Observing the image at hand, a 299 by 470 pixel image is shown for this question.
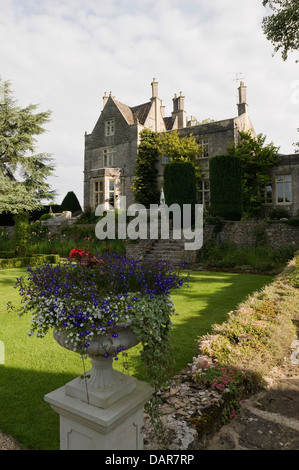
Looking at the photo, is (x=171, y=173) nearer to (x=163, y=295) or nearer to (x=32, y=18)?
(x=32, y=18)

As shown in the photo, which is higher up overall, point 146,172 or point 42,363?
point 146,172

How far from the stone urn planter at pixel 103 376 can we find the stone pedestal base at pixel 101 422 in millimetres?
40

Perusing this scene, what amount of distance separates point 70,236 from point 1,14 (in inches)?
660

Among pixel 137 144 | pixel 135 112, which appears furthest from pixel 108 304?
pixel 135 112

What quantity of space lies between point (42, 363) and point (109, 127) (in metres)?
26.8

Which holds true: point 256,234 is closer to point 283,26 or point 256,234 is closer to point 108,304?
point 283,26

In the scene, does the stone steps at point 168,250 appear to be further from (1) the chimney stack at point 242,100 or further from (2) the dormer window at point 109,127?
(2) the dormer window at point 109,127

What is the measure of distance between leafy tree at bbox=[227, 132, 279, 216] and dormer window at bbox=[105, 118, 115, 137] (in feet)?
37.9

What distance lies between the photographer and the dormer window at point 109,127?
2783 cm

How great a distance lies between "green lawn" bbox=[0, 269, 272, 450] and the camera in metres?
2.91

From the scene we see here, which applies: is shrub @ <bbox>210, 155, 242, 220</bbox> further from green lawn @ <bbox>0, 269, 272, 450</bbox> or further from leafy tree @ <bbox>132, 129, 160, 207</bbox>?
green lawn @ <bbox>0, 269, 272, 450</bbox>

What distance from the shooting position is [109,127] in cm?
2811

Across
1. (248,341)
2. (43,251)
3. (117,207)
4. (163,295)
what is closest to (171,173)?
(117,207)

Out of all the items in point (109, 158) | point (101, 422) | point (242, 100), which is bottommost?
point (101, 422)
